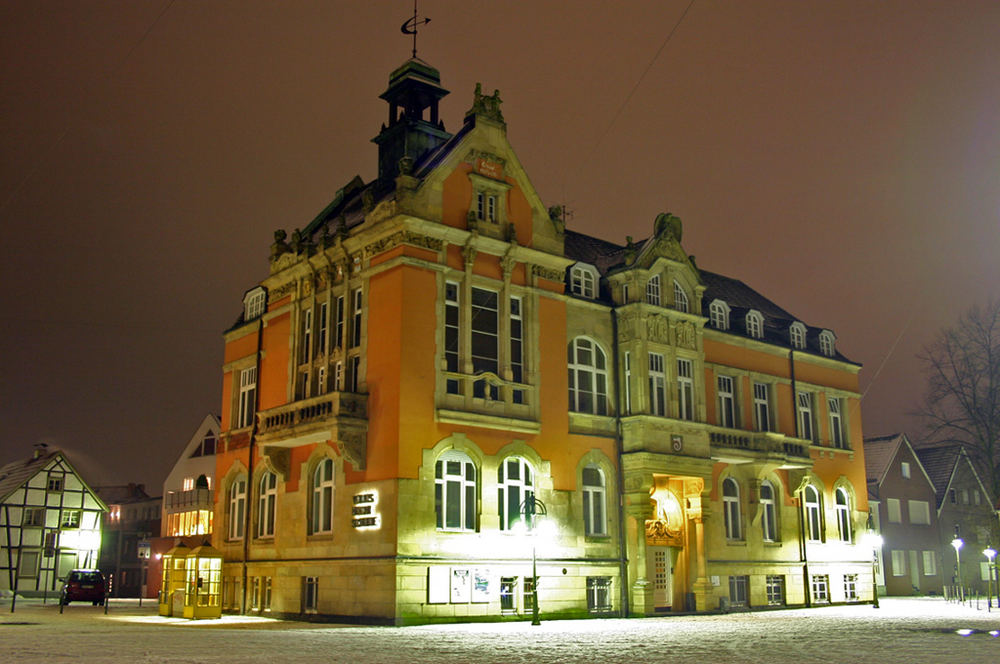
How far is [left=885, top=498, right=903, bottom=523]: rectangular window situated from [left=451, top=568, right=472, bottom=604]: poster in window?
39.3 m

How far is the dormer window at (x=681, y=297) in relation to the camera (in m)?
40.7

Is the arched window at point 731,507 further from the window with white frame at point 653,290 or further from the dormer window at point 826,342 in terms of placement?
the dormer window at point 826,342

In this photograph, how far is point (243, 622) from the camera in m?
31.0

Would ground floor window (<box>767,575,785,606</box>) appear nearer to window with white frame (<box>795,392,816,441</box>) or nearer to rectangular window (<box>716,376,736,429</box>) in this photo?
rectangular window (<box>716,376,736,429</box>)

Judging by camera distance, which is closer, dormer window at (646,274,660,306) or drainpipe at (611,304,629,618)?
drainpipe at (611,304,629,618)

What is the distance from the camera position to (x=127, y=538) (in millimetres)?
78750

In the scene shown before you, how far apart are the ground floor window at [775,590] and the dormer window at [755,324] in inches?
442

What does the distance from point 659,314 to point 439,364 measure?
11352mm

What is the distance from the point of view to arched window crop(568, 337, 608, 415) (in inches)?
1463

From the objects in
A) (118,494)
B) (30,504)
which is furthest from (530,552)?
(118,494)

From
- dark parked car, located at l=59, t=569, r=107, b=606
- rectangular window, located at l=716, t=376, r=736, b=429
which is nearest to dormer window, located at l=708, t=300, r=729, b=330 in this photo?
rectangular window, located at l=716, t=376, r=736, b=429

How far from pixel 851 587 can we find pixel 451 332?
2654cm

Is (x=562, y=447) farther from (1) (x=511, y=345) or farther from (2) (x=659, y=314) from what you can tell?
(2) (x=659, y=314)

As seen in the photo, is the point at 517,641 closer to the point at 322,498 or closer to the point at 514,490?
the point at 514,490
